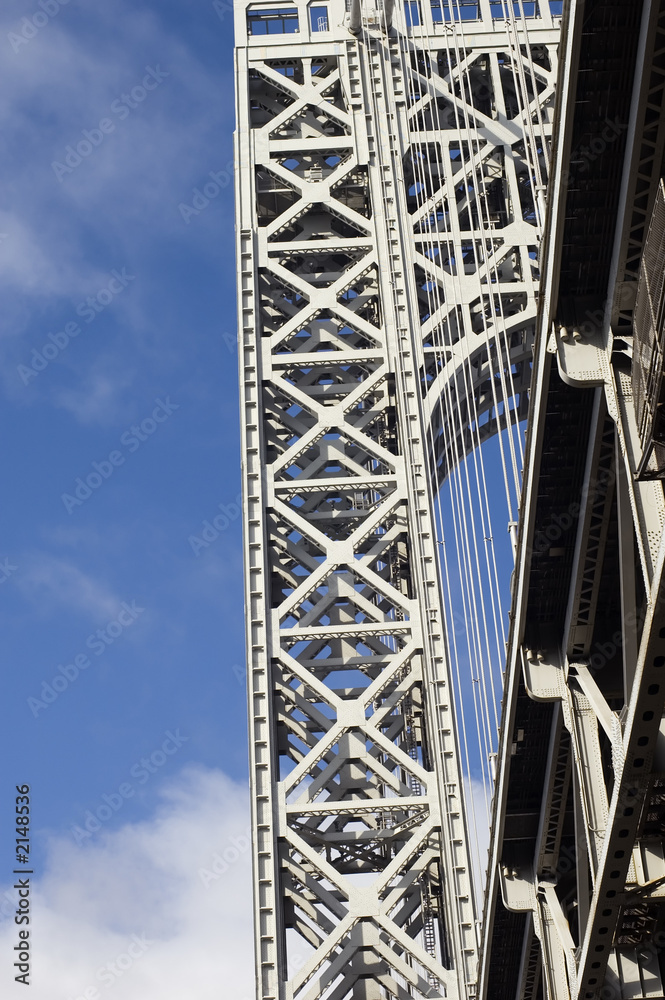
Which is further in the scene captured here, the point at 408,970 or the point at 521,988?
the point at 408,970

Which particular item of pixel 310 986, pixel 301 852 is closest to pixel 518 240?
pixel 301 852

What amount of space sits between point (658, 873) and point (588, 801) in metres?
1.53

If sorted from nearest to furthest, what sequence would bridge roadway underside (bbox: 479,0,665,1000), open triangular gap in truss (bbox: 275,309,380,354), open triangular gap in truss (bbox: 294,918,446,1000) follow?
bridge roadway underside (bbox: 479,0,665,1000), open triangular gap in truss (bbox: 294,918,446,1000), open triangular gap in truss (bbox: 275,309,380,354)

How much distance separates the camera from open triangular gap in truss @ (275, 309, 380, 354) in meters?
24.9

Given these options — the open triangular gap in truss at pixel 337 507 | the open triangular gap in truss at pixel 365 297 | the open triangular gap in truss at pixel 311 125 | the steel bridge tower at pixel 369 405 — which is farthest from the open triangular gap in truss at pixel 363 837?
the open triangular gap in truss at pixel 311 125

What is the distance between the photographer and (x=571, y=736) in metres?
14.8

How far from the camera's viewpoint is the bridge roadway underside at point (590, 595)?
11047 mm

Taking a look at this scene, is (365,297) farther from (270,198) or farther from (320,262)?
(270,198)

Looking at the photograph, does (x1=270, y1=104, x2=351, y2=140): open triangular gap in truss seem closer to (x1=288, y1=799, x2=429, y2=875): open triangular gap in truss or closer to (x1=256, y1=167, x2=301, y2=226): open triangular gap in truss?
(x1=256, y1=167, x2=301, y2=226): open triangular gap in truss

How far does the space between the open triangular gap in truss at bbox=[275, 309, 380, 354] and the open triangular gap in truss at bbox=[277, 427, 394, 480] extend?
1630 mm

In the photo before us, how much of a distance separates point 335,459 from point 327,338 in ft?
8.00

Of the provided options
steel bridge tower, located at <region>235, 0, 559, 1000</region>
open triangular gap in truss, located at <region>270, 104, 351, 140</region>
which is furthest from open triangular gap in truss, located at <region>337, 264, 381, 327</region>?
open triangular gap in truss, located at <region>270, 104, 351, 140</region>

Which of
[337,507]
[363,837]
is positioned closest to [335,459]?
[337,507]

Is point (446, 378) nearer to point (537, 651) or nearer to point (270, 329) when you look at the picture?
point (270, 329)
